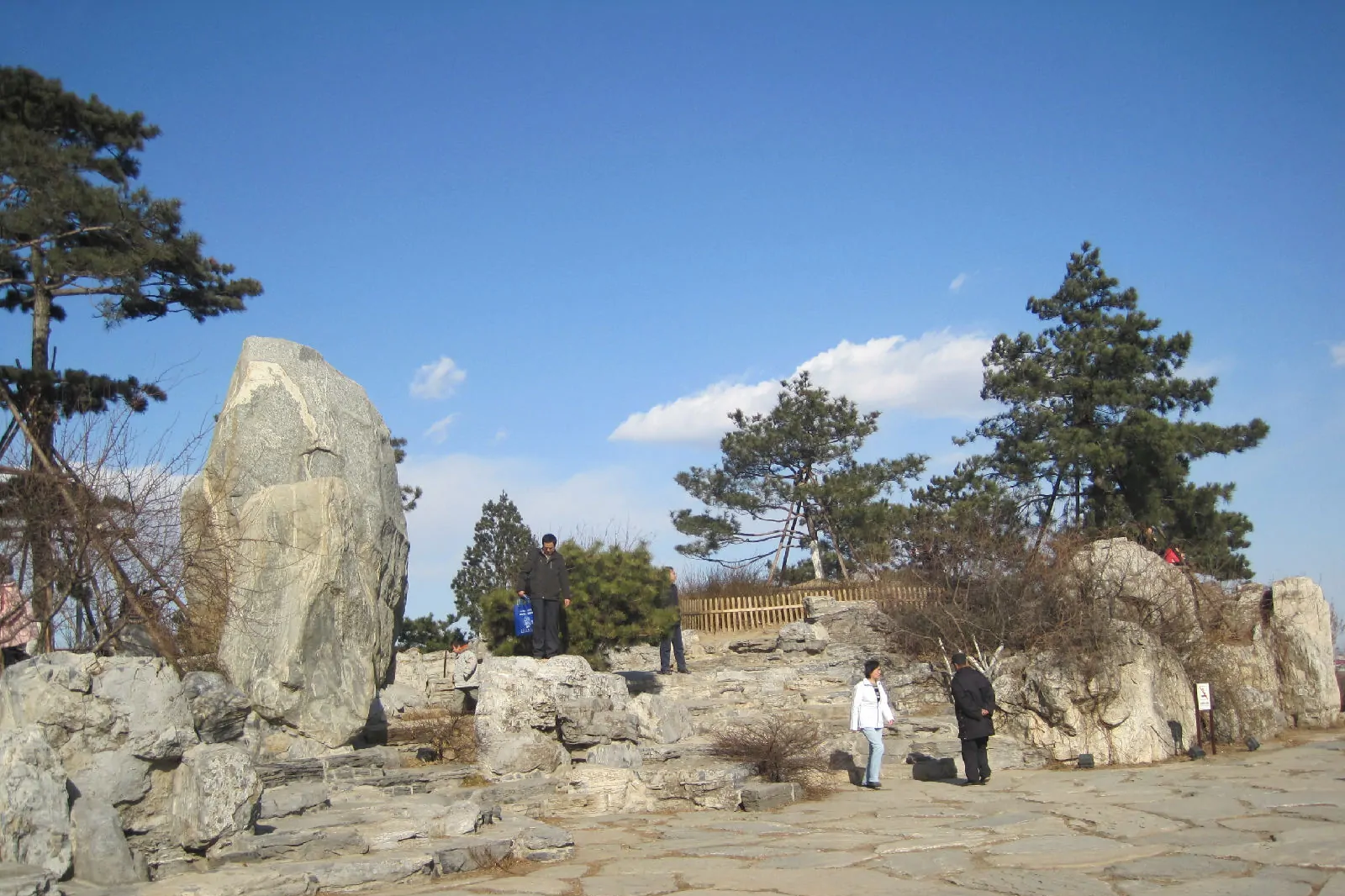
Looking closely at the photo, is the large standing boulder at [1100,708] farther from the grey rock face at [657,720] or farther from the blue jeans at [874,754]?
the grey rock face at [657,720]

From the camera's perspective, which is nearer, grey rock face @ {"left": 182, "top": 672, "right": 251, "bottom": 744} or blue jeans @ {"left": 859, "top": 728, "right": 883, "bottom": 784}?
grey rock face @ {"left": 182, "top": 672, "right": 251, "bottom": 744}

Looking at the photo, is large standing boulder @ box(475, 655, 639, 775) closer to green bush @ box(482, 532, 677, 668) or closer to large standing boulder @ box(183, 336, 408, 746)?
large standing boulder @ box(183, 336, 408, 746)

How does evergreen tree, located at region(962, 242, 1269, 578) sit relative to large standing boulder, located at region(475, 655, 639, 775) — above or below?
above

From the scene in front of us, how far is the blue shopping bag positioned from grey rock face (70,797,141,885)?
6.22m

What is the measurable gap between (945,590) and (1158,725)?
5034 mm

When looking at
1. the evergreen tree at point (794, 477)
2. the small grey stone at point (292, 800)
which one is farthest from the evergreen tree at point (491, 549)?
the small grey stone at point (292, 800)

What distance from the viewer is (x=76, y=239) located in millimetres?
16656

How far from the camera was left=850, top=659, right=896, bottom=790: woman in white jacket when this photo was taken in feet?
34.2

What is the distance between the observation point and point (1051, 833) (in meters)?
7.75

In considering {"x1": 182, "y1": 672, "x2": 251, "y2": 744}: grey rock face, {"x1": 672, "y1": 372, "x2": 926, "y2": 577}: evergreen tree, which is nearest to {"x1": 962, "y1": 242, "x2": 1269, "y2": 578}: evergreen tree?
{"x1": 672, "y1": 372, "x2": 926, "y2": 577}: evergreen tree

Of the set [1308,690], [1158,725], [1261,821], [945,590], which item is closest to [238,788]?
[1261,821]

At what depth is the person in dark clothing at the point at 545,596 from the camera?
41.2 feet

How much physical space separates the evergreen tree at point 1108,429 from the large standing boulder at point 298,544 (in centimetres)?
1685

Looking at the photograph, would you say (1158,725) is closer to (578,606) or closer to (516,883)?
(578,606)
